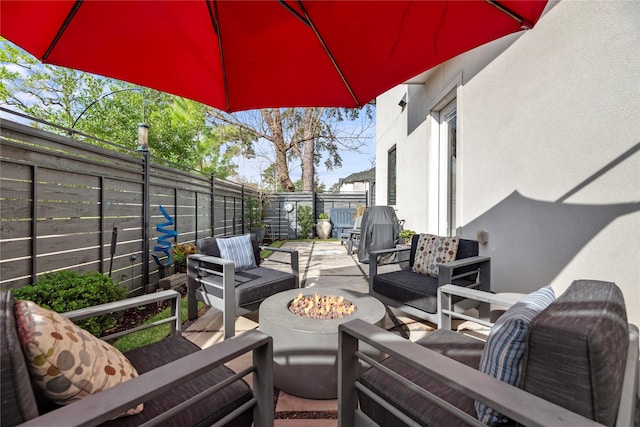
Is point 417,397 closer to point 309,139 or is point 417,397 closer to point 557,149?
point 557,149

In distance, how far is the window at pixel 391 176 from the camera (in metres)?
7.75

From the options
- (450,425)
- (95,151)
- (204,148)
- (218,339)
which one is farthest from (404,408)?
(204,148)

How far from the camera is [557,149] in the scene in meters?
2.37

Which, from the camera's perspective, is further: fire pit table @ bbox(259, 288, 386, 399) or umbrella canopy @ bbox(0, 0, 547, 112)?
fire pit table @ bbox(259, 288, 386, 399)

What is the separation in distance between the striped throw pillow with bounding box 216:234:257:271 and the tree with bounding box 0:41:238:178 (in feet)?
24.9

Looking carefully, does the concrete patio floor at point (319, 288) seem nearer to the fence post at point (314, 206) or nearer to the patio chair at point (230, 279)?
the patio chair at point (230, 279)

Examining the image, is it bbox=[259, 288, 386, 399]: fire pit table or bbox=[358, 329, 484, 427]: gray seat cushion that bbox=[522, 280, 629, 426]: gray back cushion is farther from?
bbox=[259, 288, 386, 399]: fire pit table

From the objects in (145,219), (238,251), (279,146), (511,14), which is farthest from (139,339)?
(279,146)

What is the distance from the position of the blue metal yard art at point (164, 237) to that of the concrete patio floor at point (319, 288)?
139 cm

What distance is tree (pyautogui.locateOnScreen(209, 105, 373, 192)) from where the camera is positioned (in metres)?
12.1

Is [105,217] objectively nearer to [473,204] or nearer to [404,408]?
[404,408]

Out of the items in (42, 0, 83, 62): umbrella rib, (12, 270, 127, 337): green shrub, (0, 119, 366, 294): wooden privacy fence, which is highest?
(42, 0, 83, 62): umbrella rib

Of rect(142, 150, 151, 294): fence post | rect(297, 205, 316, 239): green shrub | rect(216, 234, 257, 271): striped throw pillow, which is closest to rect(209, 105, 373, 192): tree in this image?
rect(297, 205, 316, 239): green shrub

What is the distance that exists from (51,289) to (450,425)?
2723 mm
